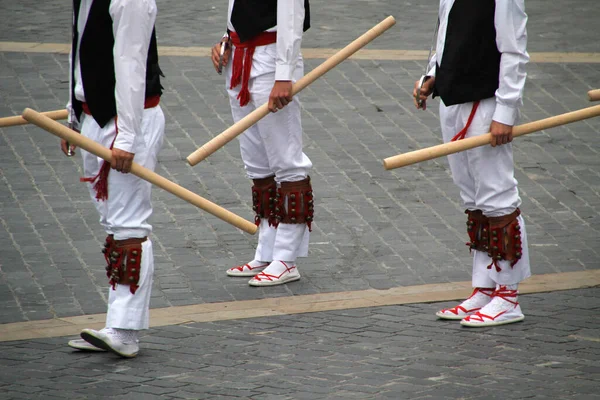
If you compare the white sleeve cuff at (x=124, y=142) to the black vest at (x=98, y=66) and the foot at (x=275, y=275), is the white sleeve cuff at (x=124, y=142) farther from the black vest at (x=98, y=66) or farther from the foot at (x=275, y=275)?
the foot at (x=275, y=275)

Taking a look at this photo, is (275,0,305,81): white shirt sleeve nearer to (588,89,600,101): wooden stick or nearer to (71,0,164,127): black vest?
(71,0,164,127): black vest

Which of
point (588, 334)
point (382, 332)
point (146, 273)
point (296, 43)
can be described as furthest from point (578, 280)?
point (146, 273)

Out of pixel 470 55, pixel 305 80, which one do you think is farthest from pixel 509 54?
pixel 305 80

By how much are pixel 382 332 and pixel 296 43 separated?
1694 millimetres

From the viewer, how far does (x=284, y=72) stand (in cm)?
645

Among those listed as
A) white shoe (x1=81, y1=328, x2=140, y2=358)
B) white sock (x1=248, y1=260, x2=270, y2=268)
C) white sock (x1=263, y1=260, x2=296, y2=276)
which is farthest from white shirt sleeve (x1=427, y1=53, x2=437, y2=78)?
white shoe (x1=81, y1=328, x2=140, y2=358)

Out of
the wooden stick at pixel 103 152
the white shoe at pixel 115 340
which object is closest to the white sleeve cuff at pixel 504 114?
the wooden stick at pixel 103 152

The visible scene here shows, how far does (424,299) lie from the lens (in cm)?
658

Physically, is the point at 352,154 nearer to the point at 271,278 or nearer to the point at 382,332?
the point at 271,278

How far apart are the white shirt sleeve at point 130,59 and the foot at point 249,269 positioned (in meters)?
1.81

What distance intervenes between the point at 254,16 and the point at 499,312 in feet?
7.17

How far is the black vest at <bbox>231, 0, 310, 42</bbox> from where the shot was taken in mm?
6617

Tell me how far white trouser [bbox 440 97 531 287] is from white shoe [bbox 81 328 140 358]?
1950 millimetres

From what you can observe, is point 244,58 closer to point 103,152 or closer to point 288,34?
point 288,34
